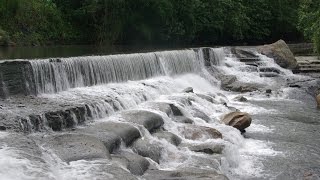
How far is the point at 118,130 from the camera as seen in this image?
9.37m

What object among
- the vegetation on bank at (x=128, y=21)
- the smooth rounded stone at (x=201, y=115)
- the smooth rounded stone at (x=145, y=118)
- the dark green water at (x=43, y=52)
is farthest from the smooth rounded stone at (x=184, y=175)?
the vegetation on bank at (x=128, y=21)

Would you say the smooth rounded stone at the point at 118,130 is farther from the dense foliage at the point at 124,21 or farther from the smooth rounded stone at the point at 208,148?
the dense foliage at the point at 124,21

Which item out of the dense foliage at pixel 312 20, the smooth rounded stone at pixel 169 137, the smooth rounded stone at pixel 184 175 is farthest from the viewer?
the dense foliage at pixel 312 20

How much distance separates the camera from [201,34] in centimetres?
3672

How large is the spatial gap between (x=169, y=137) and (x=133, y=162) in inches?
92.6

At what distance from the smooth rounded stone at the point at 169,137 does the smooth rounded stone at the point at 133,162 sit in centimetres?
168

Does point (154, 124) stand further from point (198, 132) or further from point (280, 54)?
point (280, 54)

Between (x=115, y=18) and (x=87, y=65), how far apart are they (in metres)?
15.6

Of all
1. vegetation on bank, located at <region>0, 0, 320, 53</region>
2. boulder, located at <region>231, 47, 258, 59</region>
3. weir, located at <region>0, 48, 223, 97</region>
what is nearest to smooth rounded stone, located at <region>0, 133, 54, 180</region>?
weir, located at <region>0, 48, 223, 97</region>

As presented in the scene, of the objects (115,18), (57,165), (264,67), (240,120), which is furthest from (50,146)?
(115,18)

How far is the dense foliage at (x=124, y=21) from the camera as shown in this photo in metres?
27.5

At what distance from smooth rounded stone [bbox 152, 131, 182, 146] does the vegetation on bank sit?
14.6 meters

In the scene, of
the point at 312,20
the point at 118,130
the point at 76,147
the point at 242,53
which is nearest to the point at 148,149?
the point at 118,130

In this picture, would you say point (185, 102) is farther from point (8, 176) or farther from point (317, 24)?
point (317, 24)
